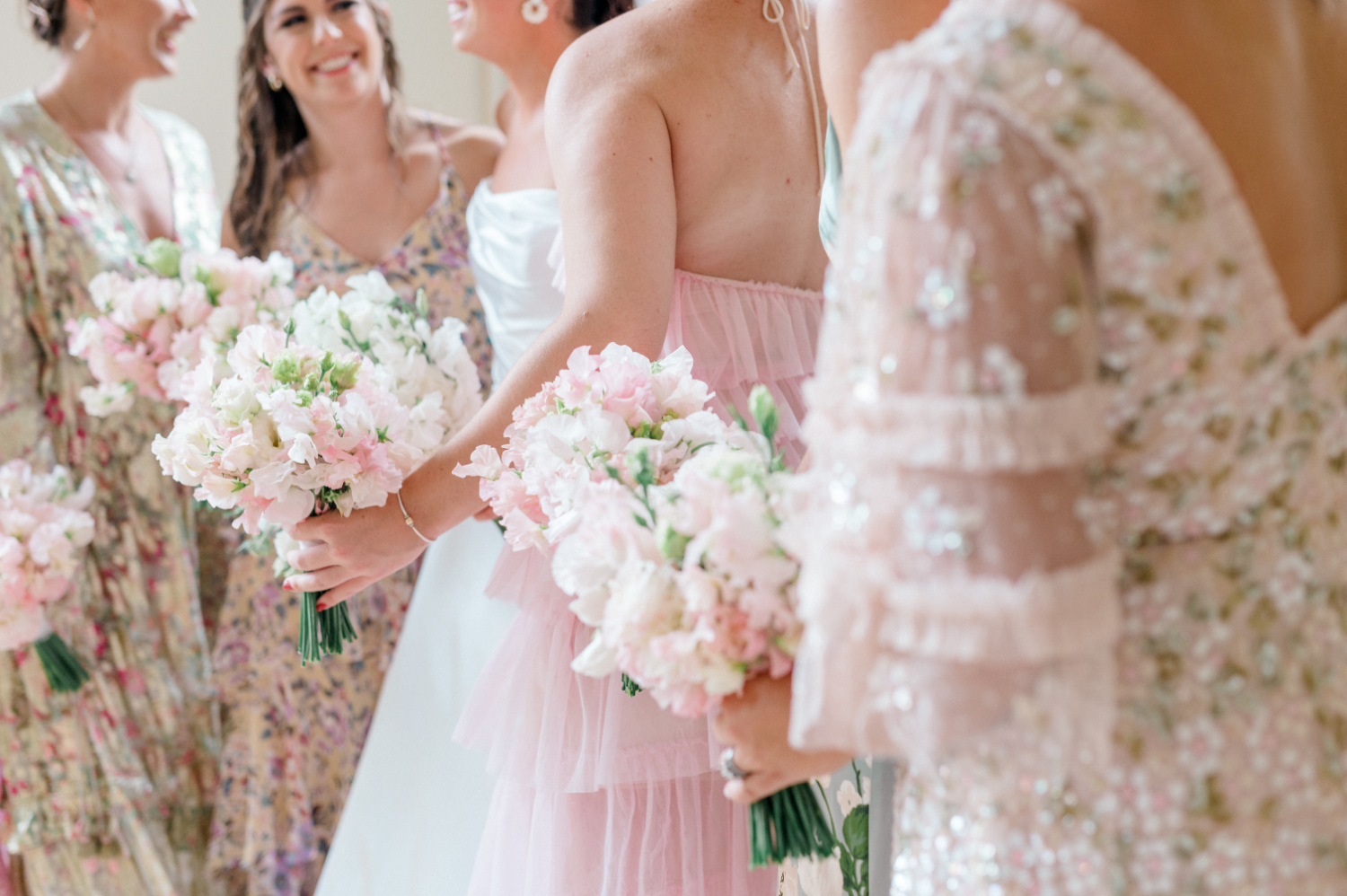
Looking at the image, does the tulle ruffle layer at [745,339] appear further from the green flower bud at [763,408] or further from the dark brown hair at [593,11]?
the dark brown hair at [593,11]

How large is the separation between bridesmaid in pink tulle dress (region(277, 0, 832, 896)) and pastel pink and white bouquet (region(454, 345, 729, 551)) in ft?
0.53

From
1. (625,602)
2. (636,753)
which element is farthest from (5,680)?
(625,602)

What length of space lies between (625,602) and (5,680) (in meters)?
1.80

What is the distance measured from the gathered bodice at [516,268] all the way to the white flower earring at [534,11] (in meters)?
0.27

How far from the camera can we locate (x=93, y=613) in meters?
2.27

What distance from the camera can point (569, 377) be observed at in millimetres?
1117

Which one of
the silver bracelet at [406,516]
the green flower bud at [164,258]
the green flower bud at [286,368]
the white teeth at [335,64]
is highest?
the white teeth at [335,64]

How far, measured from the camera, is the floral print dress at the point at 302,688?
90.9 inches

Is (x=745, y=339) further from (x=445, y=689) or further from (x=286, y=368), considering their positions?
(x=445, y=689)

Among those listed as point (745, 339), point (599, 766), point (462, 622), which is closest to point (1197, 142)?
point (745, 339)

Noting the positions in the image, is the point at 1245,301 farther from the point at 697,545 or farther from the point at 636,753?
the point at 636,753

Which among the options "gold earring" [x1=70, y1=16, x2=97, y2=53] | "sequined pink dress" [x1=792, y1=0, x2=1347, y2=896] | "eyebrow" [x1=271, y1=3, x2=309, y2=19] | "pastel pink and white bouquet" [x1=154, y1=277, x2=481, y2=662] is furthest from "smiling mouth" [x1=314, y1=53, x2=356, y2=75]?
"sequined pink dress" [x1=792, y1=0, x2=1347, y2=896]

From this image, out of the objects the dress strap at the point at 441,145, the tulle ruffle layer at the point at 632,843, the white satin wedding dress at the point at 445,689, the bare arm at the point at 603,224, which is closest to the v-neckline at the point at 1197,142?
the bare arm at the point at 603,224

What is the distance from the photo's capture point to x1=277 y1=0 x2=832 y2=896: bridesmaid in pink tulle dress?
4.25 ft
